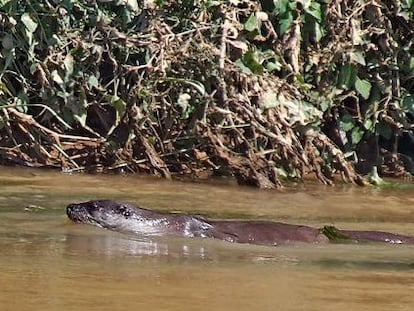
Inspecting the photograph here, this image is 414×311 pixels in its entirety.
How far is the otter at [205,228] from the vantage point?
19.1ft

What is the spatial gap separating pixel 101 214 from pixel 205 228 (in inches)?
24.9

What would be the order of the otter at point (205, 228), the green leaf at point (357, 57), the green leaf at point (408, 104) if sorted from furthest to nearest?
1. the green leaf at point (408, 104)
2. the green leaf at point (357, 57)
3. the otter at point (205, 228)

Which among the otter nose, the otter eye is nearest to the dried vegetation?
the otter eye

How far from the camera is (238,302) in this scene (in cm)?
397

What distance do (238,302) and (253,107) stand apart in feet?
14.2

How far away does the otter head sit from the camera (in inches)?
242

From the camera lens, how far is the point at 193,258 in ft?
16.7

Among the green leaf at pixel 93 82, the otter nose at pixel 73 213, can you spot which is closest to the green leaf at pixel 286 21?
the green leaf at pixel 93 82

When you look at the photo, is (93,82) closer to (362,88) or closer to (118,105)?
(118,105)

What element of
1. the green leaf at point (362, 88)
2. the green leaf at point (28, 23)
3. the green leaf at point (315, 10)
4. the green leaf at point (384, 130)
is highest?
the green leaf at point (315, 10)

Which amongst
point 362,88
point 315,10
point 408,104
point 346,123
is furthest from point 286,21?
point 408,104

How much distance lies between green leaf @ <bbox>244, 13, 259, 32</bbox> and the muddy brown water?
1.26 meters

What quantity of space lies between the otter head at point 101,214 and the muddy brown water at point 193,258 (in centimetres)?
9

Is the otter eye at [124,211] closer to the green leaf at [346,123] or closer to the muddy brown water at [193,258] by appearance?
the muddy brown water at [193,258]
